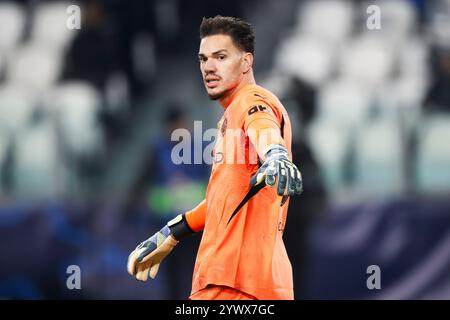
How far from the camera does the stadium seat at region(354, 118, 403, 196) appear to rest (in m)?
7.86

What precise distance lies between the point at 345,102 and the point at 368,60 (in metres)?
0.45

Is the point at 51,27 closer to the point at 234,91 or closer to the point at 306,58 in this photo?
the point at 306,58

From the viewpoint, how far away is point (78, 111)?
8000mm

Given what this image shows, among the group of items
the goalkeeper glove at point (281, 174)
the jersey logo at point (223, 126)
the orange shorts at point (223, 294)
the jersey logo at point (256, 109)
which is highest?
the jersey logo at point (256, 109)

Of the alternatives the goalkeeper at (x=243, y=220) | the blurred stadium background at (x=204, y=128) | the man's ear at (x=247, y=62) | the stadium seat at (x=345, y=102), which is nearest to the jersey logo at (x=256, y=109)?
the goalkeeper at (x=243, y=220)

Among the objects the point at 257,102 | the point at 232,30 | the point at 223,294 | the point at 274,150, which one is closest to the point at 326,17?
the point at 232,30

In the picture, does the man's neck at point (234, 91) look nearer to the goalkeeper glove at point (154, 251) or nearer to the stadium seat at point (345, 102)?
the goalkeeper glove at point (154, 251)

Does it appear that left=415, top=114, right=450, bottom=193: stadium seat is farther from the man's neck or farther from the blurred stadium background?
the man's neck

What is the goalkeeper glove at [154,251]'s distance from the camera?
4.63 meters

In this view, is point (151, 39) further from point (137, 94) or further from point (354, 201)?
point (354, 201)

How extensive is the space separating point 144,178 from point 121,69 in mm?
1029

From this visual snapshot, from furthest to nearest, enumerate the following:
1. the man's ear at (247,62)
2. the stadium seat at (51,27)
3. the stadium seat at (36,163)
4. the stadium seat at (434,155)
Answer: the stadium seat at (51,27)
the stadium seat at (36,163)
the stadium seat at (434,155)
the man's ear at (247,62)

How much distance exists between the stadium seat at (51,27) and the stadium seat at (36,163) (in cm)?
79
